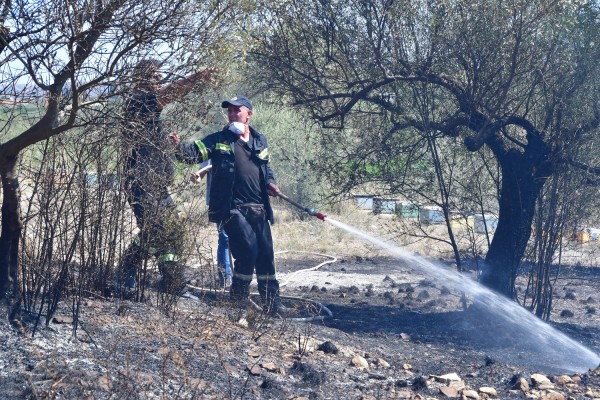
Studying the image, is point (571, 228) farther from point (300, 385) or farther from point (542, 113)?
point (300, 385)

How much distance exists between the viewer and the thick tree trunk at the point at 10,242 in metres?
5.09

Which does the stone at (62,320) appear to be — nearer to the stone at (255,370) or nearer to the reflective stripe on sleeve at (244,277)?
the stone at (255,370)

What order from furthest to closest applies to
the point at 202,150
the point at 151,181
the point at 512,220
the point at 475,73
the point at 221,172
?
the point at 512,220 → the point at 475,73 → the point at 221,172 → the point at 202,150 → the point at 151,181

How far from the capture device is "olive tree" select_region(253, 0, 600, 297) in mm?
7707

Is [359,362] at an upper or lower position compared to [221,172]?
lower

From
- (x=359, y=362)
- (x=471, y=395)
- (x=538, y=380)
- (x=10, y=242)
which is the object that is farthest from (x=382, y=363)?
(x=10, y=242)

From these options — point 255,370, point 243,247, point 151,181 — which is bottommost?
point 255,370

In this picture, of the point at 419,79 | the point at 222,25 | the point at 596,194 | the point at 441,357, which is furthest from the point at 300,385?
the point at 596,194

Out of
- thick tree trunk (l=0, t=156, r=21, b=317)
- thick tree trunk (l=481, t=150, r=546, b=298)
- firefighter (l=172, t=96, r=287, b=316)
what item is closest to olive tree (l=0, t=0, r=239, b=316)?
thick tree trunk (l=0, t=156, r=21, b=317)

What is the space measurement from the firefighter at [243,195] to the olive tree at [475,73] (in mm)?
1261

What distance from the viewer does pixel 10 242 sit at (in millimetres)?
5207

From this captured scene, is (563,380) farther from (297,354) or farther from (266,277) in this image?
(266,277)

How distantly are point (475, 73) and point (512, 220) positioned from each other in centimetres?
169

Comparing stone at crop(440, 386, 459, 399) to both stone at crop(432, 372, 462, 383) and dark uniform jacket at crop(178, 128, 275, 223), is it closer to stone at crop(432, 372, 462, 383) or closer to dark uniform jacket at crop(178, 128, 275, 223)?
stone at crop(432, 372, 462, 383)
